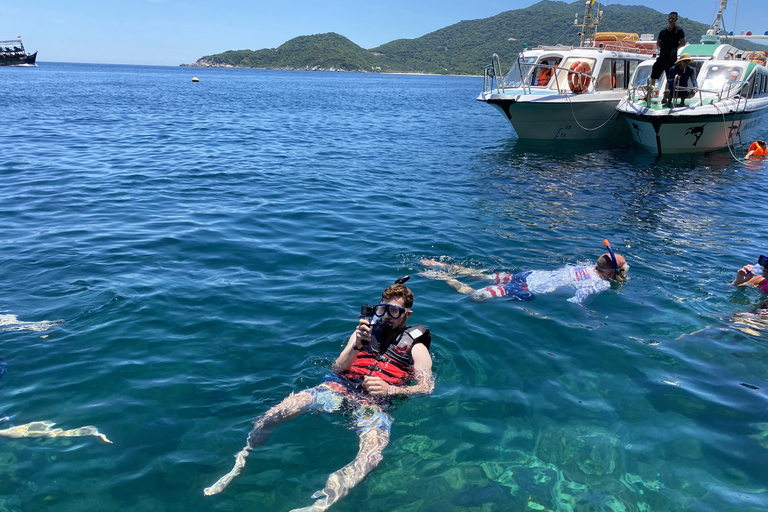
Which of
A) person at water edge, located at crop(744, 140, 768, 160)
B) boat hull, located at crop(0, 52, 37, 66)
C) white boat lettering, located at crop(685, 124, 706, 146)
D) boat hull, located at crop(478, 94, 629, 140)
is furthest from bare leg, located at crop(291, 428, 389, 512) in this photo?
boat hull, located at crop(0, 52, 37, 66)

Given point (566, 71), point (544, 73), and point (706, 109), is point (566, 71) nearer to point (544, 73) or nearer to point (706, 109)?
point (544, 73)

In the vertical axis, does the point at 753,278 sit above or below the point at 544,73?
below

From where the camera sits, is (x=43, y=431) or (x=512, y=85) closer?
(x=43, y=431)

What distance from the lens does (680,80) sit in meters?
16.8

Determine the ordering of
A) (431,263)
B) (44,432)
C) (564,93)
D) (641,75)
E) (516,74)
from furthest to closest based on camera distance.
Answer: (516,74)
(641,75)
(564,93)
(431,263)
(44,432)

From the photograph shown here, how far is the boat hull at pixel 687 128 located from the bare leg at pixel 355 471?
16.2m

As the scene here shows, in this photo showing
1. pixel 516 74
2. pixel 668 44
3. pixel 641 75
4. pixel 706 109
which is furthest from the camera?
pixel 516 74

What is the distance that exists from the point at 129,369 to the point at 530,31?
191 metres

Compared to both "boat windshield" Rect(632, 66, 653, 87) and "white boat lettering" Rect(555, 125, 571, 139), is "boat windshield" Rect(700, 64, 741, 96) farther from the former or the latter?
"white boat lettering" Rect(555, 125, 571, 139)

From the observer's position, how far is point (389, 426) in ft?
14.6

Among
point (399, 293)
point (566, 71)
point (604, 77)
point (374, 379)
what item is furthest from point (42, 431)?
point (604, 77)

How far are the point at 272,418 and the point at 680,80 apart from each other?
18.0 metres

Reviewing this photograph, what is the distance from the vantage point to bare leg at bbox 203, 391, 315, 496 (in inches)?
163

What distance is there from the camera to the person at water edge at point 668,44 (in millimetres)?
15695
